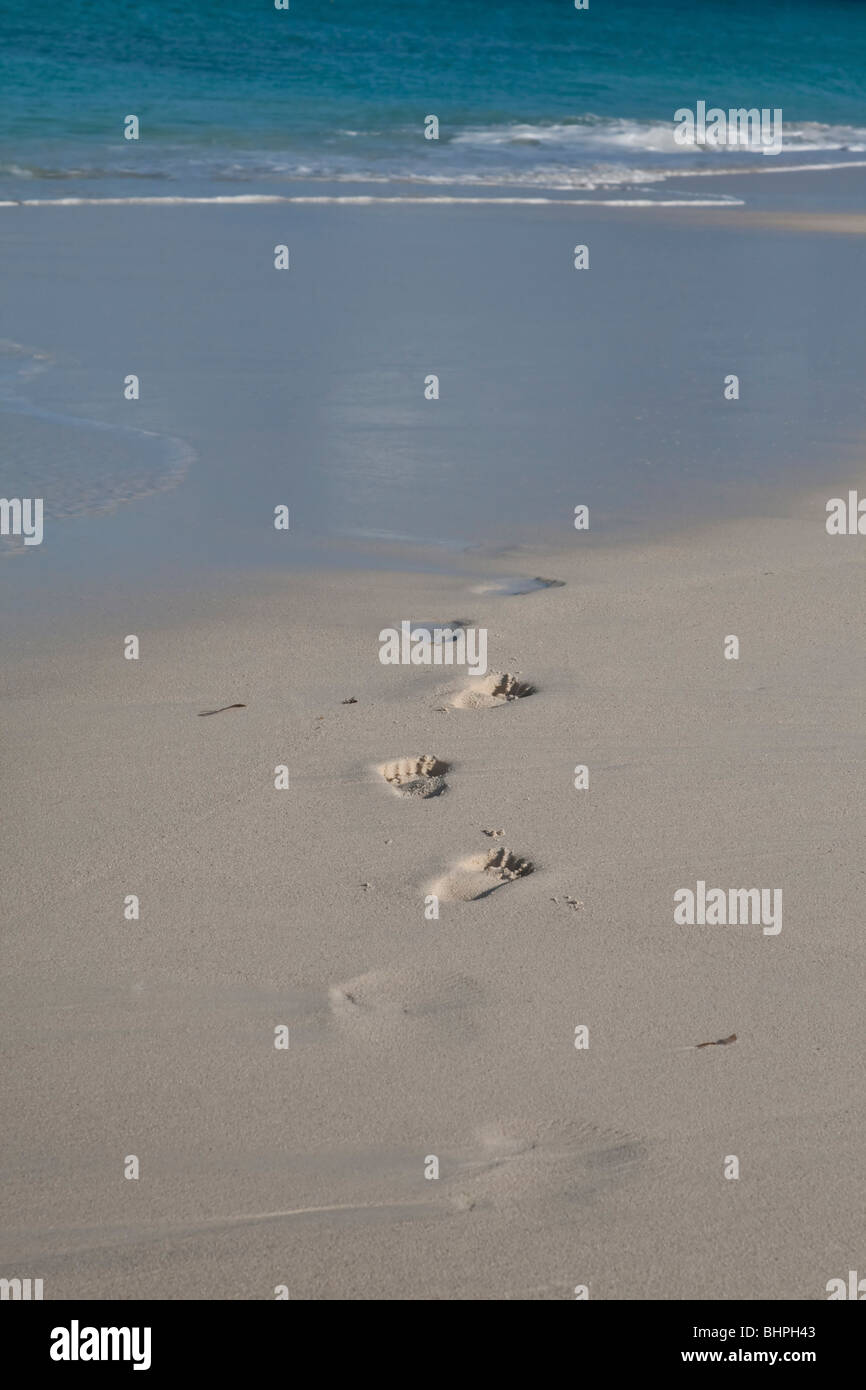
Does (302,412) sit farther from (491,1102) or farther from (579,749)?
(491,1102)

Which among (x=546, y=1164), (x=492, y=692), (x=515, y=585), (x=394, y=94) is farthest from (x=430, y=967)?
(x=394, y=94)

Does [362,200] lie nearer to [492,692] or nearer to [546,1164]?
[492,692]

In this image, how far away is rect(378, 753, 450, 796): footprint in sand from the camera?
3.77 meters

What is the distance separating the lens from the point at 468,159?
18.0 meters

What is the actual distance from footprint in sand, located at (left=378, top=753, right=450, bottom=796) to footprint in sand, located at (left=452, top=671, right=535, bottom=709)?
371 millimetres

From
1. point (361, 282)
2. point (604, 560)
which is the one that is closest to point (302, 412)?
point (604, 560)

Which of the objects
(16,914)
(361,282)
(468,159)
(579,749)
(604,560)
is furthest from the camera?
(468,159)

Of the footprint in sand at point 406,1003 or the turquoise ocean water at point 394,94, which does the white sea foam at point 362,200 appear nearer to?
the turquoise ocean water at point 394,94

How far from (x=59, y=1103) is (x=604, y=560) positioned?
331 cm

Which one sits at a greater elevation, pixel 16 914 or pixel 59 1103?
pixel 16 914

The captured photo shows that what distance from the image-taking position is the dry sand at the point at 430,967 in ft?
8.00

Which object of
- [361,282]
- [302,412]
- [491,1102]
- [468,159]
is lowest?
[491,1102]

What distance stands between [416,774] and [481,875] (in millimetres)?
546

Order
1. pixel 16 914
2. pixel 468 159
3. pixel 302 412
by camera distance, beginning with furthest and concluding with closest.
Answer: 1. pixel 468 159
2. pixel 302 412
3. pixel 16 914
